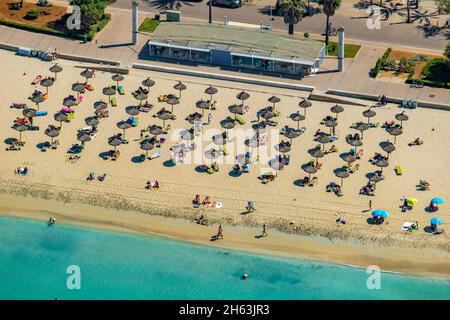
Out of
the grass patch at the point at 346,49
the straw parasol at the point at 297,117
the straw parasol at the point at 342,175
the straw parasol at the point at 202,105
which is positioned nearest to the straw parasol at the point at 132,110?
the straw parasol at the point at 202,105

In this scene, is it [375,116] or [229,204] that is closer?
[229,204]

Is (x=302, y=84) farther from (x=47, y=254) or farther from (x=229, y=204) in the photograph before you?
(x=47, y=254)

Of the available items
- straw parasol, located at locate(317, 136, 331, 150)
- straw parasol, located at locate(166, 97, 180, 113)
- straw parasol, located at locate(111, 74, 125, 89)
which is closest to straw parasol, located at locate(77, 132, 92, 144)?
straw parasol, located at locate(166, 97, 180, 113)

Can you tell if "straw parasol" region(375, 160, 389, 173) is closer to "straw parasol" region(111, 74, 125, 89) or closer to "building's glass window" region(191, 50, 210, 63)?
"building's glass window" region(191, 50, 210, 63)

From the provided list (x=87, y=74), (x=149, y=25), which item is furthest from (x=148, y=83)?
(x=149, y=25)

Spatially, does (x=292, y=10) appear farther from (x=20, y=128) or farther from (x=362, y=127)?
(x=20, y=128)

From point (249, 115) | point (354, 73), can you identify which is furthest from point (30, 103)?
point (354, 73)
